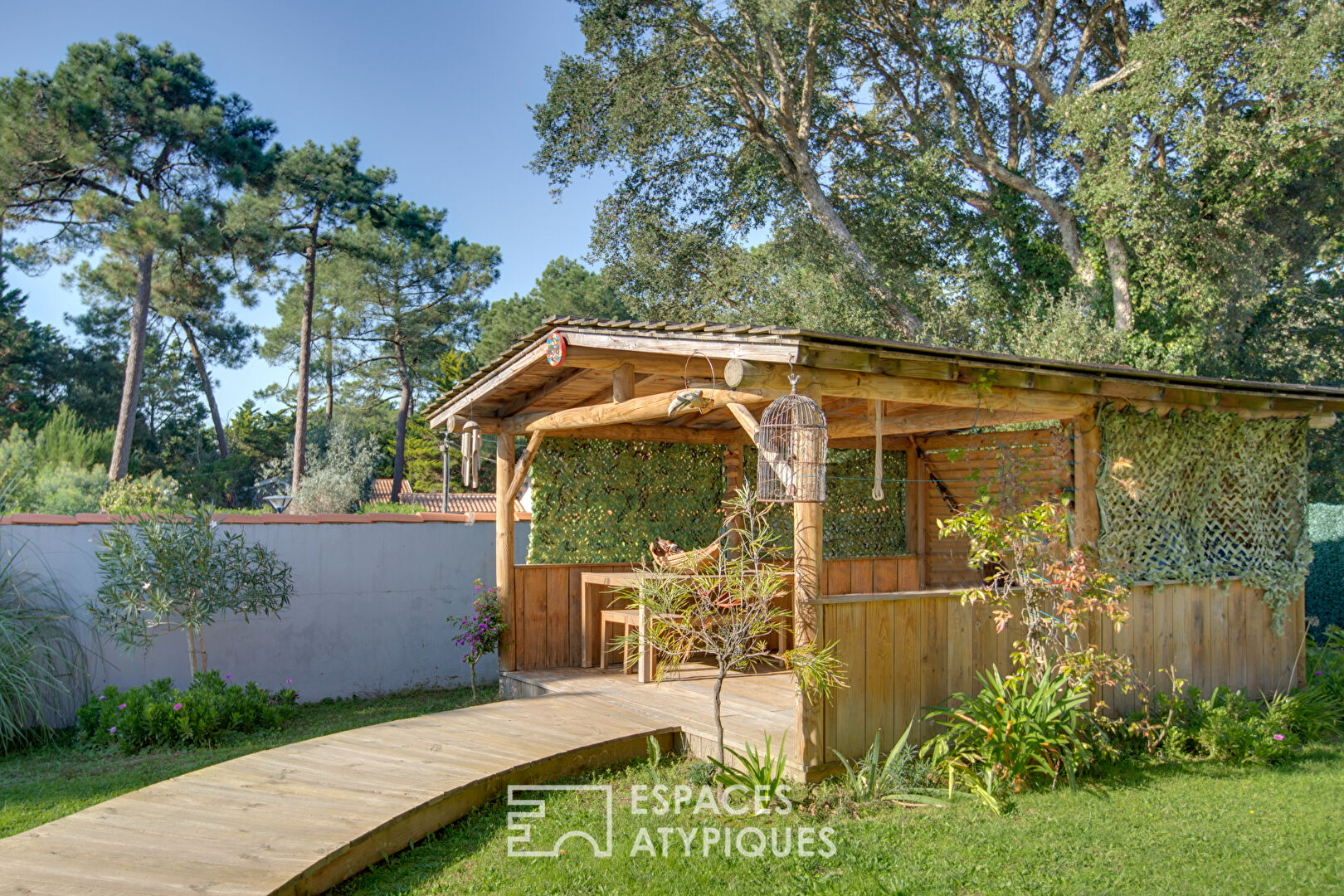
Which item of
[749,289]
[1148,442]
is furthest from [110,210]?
[1148,442]

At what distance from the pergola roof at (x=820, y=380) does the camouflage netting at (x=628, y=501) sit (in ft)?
1.14

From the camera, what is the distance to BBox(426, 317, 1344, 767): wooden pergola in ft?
16.4

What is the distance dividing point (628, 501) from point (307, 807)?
15.6 feet

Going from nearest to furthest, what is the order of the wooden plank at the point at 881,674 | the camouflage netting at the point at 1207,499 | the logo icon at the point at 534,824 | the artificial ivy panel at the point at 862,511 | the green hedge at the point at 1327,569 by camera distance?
the logo icon at the point at 534,824
the wooden plank at the point at 881,674
the camouflage netting at the point at 1207,499
the artificial ivy panel at the point at 862,511
the green hedge at the point at 1327,569

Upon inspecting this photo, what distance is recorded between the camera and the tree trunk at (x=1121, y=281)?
12438 millimetres

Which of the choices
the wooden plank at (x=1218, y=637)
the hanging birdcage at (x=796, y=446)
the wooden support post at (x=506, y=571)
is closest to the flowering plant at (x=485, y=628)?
the wooden support post at (x=506, y=571)

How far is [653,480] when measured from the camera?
29.0ft

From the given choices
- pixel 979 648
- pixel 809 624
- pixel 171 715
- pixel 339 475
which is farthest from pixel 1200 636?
pixel 339 475

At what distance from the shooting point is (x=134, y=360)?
18.8m

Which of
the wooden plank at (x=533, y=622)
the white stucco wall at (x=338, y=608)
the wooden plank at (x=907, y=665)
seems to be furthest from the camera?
the wooden plank at (x=533, y=622)

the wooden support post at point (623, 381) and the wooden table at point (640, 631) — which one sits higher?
the wooden support post at point (623, 381)

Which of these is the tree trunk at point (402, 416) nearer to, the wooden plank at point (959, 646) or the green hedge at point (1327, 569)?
the green hedge at point (1327, 569)

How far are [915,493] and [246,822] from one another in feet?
26.2

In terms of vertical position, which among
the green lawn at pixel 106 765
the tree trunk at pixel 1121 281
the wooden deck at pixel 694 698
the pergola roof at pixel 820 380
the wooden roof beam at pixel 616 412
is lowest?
the green lawn at pixel 106 765
